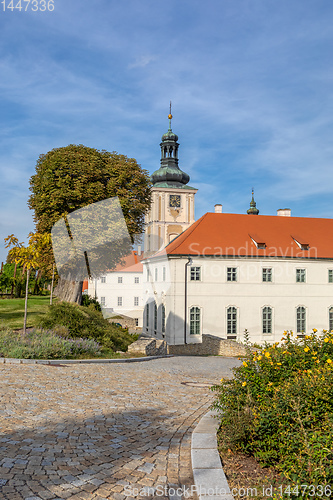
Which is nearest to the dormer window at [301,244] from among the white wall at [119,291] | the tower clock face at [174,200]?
the tower clock face at [174,200]

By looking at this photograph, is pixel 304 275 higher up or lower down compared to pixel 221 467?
higher up

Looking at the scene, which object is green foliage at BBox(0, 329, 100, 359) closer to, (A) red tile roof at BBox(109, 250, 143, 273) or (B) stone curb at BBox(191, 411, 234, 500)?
(B) stone curb at BBox(191, 411, 234, 500)

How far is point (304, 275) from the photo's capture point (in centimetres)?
3806

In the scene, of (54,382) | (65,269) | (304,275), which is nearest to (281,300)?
(304,275)

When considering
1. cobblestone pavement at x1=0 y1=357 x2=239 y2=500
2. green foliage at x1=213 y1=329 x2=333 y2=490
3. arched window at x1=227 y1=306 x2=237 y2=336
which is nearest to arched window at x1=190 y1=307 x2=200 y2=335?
arched window at x1=227 y1=306 x2=237 y2=336

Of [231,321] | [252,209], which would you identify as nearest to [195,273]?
[231,321]

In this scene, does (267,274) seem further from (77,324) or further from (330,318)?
(77,324)

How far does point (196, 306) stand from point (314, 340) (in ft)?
90.4

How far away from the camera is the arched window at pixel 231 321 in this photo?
35906mm

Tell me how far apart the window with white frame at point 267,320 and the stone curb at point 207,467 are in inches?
1236

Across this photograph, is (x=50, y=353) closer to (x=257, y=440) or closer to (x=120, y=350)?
(x=120, y=350)

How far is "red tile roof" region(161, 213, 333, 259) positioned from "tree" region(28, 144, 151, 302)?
23.6 feet

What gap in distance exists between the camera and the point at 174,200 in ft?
225

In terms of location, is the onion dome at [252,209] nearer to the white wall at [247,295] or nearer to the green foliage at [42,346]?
the white wall at [247,295]
